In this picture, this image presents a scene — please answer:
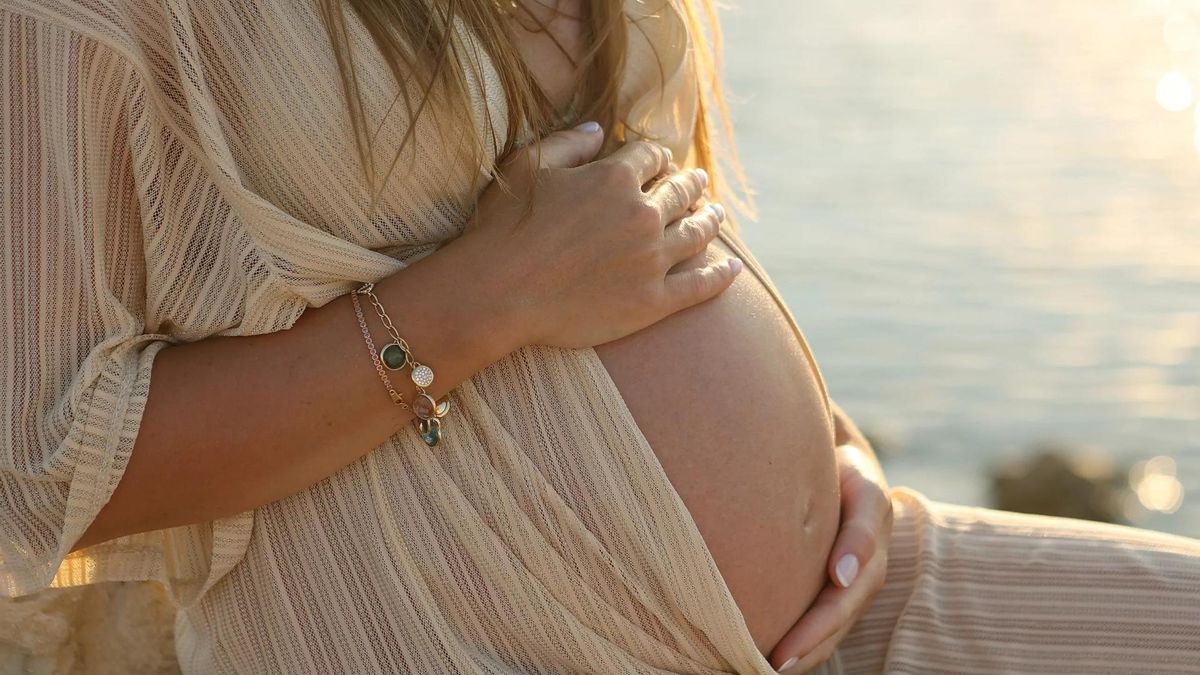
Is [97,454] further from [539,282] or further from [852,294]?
[852,294]

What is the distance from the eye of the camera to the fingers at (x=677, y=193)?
1686mm

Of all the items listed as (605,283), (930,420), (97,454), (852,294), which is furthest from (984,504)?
(97,454)

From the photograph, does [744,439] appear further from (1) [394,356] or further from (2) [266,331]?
(2) [266,331]

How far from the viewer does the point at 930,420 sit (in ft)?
19.0

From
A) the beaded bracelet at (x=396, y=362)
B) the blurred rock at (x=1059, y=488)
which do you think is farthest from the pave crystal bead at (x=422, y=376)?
the blurred rock at (x=1059, y=488)

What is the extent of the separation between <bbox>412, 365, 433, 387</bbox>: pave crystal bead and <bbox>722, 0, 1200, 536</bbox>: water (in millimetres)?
4156

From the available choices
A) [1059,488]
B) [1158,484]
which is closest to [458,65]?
[1059,488]

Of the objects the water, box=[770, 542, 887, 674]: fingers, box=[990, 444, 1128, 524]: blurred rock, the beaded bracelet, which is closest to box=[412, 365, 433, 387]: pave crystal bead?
the beaded bracelet

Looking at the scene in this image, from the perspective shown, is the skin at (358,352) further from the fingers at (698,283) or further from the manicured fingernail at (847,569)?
the manicured fingernail at (847,569)

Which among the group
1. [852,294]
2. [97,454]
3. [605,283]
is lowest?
[852,294]

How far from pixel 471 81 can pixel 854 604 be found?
81 centimetres

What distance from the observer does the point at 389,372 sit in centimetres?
148

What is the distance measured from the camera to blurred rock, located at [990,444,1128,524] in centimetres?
510

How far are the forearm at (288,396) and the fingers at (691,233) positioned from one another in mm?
253
